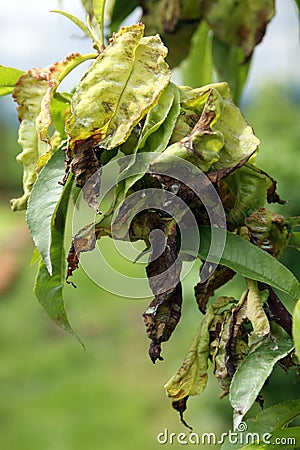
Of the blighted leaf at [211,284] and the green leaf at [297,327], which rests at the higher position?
the green leaf at [297,327]

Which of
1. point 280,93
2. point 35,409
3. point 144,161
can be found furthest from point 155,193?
point 280,93

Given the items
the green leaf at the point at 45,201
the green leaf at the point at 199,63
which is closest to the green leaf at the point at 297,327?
the green leaf at the point at 45,201

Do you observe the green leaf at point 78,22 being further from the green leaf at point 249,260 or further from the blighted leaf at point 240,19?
the blighted leaf at point 240,19

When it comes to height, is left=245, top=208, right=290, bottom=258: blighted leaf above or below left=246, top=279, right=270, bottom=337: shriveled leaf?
above

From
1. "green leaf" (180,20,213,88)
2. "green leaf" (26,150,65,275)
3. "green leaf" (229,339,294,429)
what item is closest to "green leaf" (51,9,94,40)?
"green leaf" (26,150,65,275)

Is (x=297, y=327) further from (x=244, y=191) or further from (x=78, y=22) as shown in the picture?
(x=78, y=22)

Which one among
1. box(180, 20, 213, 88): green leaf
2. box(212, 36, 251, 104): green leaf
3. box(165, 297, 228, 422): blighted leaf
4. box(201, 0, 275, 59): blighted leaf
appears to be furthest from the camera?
box(180, 20, 213, 88): green leaf

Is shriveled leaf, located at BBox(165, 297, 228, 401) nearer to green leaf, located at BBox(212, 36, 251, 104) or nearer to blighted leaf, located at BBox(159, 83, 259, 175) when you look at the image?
blighted leaf, located at BBox(159, 83, 259, 175)

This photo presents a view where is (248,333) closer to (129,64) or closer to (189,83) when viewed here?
(129,64)
